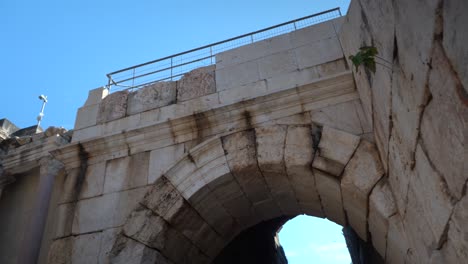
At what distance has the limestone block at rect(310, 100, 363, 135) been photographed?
3.26m

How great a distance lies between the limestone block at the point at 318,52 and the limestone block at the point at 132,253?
244cm

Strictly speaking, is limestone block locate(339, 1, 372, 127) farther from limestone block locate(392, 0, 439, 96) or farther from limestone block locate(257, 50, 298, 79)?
limestone block locate(257, 50, 298, 79)

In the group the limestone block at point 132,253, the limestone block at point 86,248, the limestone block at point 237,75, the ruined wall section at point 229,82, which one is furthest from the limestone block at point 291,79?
the limestone block at point 86,248

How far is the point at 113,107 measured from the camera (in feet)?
14.6

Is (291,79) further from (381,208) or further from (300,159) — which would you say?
(381,208)

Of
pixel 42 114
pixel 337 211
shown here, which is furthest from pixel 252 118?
pixel 42 114

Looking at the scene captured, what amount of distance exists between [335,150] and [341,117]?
38 cm

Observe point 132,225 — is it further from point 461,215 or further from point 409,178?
point 461,215

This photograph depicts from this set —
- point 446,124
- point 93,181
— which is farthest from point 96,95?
point 446,124

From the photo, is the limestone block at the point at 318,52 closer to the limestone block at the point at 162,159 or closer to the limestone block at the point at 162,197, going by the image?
the limestone block at the point at 162,159

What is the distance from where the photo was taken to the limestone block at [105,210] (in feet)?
11.7

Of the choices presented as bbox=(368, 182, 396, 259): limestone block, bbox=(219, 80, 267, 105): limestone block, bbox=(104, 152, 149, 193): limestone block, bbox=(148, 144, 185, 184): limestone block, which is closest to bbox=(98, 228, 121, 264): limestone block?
bbox=(104, 152, 149, 193): limestone block

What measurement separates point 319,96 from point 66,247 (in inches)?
117

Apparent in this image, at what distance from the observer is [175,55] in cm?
484
